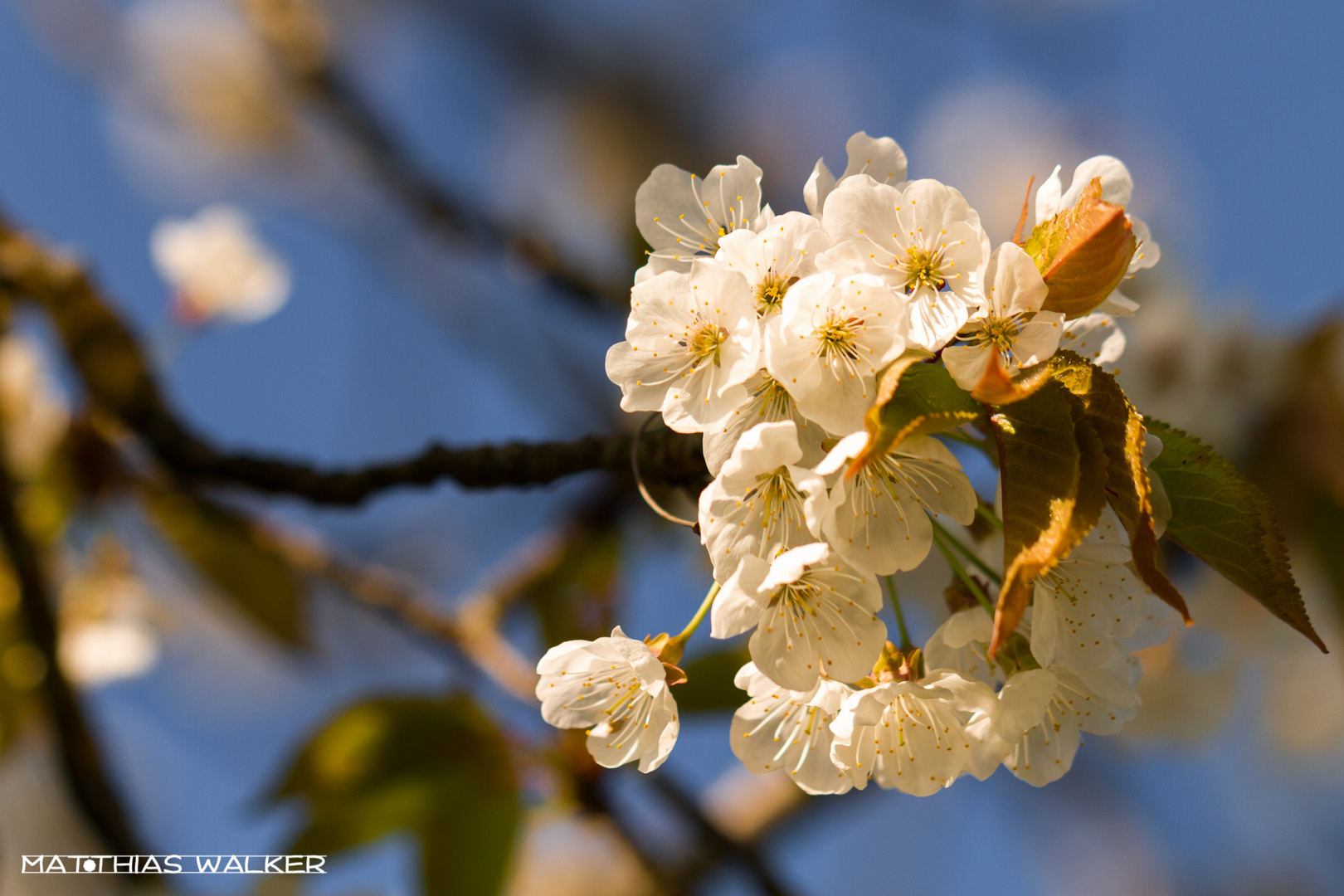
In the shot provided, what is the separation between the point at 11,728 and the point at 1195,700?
2277 millimetres

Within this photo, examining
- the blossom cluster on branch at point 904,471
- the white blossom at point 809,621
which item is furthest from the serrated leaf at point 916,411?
the white blossom at point 809,621

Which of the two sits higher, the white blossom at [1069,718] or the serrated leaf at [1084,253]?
the serrated leaf at [1084,253]

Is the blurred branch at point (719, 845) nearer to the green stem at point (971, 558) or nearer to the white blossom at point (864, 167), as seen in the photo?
the green stem at point (971, 558)

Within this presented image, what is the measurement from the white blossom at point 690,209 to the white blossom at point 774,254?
0.25 feet

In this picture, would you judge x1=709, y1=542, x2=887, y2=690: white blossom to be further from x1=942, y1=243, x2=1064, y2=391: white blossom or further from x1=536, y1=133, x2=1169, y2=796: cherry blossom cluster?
x1=942, y1=243, x2=1064, y2=391: white blossom

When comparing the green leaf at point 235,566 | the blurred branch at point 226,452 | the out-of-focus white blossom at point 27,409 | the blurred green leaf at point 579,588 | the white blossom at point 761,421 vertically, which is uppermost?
the white blossom at point 761,421

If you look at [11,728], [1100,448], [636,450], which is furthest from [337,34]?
[1100,448]

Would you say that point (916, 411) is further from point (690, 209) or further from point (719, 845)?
point (719, 845)

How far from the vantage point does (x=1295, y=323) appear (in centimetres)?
204

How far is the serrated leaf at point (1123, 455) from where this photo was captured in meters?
0.60

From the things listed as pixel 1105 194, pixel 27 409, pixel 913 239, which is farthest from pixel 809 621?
pixel 27 409

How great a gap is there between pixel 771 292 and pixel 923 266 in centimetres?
12

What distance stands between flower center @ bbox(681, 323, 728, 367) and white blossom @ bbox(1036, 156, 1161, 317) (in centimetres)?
27

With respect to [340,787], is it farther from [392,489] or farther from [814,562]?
[814,562]
